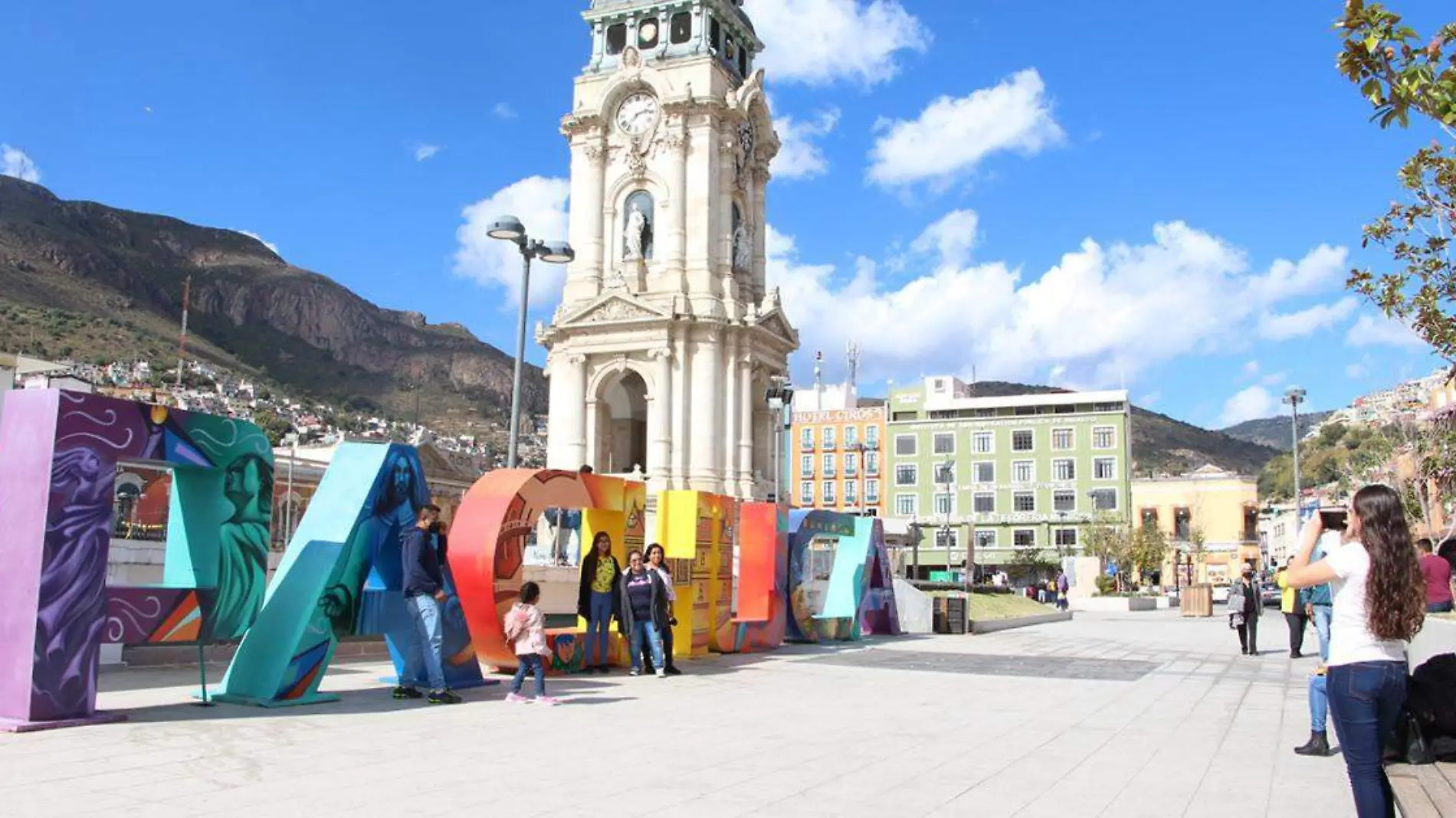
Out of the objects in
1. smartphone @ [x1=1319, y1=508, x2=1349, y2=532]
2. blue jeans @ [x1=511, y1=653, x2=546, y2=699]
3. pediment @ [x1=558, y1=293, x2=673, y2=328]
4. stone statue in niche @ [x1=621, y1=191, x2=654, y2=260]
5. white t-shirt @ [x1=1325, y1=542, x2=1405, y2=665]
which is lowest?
blue jeans @ [x1=511, y1=653, x2=546, y2=699]

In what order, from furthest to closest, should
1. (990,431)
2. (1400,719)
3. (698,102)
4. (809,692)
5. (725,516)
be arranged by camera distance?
1. (990,431)
2. (698,102)
3. (725,516)
4. (809,692)
5. (1400,719)

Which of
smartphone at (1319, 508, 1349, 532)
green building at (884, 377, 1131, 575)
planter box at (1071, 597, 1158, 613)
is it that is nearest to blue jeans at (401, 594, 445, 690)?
smartphone at (1319, 508, 1349, 532)

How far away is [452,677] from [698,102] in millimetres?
35790

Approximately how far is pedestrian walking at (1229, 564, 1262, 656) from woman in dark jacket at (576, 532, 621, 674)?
12.3 metres

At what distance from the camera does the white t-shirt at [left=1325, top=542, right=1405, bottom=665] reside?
5.87 m

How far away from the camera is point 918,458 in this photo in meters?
92.2

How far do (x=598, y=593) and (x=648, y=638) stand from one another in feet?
2.95

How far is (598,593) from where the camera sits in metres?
16.5

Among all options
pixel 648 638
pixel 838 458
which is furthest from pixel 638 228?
pixel 838 458

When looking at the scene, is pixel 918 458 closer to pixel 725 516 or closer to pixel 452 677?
pixel 725 516

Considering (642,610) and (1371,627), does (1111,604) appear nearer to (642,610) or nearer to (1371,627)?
(642,610)

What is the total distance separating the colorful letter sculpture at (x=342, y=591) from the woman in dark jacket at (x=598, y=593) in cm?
243

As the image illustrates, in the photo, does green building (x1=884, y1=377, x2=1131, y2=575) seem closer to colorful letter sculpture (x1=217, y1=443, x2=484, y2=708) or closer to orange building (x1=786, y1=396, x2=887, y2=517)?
orange building (x1=786, y1=396, x2=887, y2=517)

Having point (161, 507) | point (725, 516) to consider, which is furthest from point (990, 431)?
point (725, 516)
